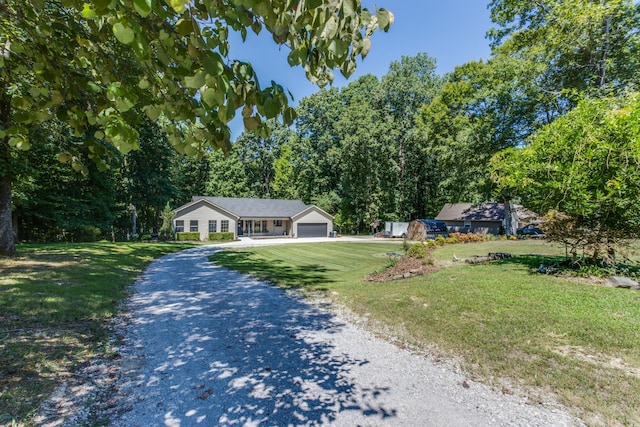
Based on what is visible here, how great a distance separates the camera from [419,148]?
38.8m

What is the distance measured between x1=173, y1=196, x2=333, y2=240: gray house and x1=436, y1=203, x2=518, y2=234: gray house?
1546 cm

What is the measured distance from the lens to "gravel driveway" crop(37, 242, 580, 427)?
10.3 feet

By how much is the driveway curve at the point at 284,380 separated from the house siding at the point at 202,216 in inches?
1009

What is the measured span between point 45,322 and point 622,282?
12891mm

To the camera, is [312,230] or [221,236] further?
[312,230]

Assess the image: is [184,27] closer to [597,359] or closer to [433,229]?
[597,359]

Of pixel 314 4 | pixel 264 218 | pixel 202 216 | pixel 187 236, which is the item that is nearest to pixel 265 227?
pixel 264 218

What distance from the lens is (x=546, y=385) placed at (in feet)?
12.1

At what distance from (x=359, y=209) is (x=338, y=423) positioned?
38430 millimetres

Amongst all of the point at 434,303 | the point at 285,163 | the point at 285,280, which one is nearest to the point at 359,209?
the point at 285,163

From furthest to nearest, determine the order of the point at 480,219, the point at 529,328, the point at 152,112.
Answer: the point at 480,219 → the point at 529,328 → the point at 152,112

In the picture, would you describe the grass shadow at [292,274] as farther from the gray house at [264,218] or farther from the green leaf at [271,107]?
the gray house at [264,218]

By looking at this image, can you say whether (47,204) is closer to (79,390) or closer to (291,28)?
(79,390)

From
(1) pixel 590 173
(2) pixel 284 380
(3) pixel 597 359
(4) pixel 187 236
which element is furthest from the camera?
(4) pixel 187 236
